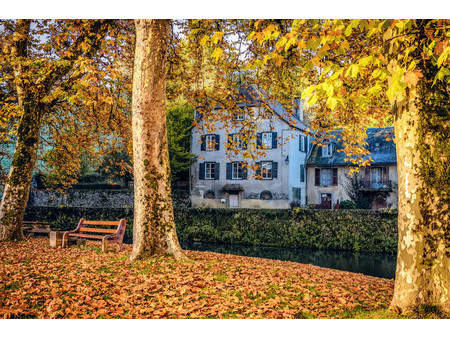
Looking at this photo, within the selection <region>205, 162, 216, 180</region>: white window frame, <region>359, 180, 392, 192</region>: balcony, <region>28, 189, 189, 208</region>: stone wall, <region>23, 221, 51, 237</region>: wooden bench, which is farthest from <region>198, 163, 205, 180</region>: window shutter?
<region>23, 221, 51, 237</region>: wooden bench

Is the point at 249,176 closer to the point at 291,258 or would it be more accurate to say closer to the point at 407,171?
the point at 291,258

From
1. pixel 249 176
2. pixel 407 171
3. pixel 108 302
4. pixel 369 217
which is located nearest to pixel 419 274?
pixel 407 171

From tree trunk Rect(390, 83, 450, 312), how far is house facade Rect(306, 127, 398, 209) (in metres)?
25.3

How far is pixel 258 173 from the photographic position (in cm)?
3072

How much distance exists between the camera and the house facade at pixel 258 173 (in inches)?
1168

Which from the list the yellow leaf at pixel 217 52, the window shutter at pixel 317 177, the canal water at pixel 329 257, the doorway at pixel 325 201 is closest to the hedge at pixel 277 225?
the canal water at pixel 329 257

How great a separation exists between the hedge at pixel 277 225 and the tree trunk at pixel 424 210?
16606 millimetres

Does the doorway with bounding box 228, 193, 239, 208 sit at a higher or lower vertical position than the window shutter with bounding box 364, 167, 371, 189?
lower

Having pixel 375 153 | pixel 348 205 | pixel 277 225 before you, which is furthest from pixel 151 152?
pixel 375 153

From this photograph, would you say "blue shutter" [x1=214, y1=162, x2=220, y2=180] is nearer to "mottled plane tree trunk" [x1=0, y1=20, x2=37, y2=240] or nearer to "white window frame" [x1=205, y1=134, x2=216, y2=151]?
"white window frame" [x1=205, y1=134, x2=216, y2=151]

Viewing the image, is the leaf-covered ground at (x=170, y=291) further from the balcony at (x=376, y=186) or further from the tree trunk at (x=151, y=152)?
the balcony at (x=376, y=186)

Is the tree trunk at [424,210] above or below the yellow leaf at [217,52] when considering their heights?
below

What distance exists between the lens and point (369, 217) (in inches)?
803

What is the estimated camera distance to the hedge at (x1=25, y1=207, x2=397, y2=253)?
20.1m
